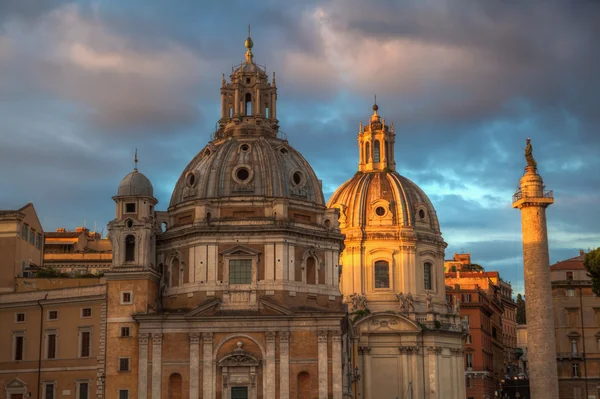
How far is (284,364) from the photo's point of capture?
71812 millimetres

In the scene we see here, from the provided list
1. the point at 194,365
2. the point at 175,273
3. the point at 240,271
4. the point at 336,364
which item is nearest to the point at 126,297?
the point at 175,273

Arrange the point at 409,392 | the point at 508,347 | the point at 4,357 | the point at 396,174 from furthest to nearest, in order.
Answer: the point at 508,347 → the point at 396,174 → the point at 409,392 → the point at 4,357

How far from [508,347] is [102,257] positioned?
65.7 metres

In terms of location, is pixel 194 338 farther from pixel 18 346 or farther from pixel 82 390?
pixel 18 346

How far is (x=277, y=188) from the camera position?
78250 mm

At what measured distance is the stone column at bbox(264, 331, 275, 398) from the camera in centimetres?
7150

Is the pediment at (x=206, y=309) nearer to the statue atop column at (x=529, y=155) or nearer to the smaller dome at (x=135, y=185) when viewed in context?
the smaller dome at (x=135, y=185)

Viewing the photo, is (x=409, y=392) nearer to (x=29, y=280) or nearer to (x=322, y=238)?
(x=322, y=238)

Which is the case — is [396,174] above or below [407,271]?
above

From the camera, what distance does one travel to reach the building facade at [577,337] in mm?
98062

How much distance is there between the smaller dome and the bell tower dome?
355 inches

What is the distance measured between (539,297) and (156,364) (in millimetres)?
27984

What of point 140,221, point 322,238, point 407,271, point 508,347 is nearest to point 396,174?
point 407,271

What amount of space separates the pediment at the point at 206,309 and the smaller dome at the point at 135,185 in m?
9.26
